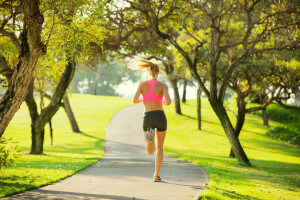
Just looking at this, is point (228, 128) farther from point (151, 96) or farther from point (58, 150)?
point (58, 150)

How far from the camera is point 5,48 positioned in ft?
50.5

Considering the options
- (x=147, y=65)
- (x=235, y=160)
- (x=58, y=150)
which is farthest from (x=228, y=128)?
(x=58, y=150)

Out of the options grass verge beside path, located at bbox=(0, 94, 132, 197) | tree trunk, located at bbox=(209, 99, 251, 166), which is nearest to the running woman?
grass verge beside path, located at bbox=(0, 94, 132, 197)

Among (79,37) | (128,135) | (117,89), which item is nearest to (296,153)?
(128,135)

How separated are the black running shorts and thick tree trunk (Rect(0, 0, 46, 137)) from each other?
274 centimetres

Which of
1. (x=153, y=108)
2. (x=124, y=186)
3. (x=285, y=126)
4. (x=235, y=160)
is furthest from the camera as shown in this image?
(x=285, y=126)

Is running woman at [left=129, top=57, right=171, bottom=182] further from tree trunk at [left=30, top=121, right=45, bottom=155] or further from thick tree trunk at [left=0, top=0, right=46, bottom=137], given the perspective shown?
tree trunk at [left=30, top=121, right=45, bottom=155]

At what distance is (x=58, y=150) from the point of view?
22.2m

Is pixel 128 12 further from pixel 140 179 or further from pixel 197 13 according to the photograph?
pixel 140 179

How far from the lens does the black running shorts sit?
289 inches

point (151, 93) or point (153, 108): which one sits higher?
point (151, 93)

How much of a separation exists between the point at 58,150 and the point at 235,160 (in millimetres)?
11176

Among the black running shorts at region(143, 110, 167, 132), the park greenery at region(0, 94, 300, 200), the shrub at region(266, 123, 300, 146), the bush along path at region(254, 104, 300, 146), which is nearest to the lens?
the black running shorts at region(143, 110, 167, 132)

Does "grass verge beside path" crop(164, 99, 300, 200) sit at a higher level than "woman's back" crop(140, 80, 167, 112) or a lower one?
lower
